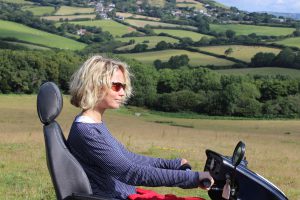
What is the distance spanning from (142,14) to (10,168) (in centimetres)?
17439

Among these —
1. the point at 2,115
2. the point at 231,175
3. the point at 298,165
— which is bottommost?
the point at 2,115

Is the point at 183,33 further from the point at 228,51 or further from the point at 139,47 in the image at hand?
the point at 228,51

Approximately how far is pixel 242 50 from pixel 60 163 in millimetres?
112612

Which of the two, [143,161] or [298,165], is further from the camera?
[298,165]

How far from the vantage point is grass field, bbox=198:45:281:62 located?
359ft

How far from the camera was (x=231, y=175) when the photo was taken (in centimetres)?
336

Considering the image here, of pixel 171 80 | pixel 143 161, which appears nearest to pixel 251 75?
pixel 171 80

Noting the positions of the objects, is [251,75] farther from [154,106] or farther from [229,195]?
[229,195]

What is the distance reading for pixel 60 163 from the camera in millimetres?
3580

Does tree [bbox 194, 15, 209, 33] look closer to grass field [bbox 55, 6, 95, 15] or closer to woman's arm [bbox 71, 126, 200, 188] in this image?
grass field [bbox 55, 6, 95, 15]

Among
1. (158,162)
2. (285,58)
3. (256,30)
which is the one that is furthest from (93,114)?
(256,30)

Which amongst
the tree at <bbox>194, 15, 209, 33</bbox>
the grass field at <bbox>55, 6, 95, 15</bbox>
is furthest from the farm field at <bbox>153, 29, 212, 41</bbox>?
the grass field at <bbox>55, 6, 95, 15</bbox>

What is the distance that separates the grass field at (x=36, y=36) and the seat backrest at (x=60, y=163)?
371ft

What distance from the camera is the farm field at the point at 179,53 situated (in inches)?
4250
